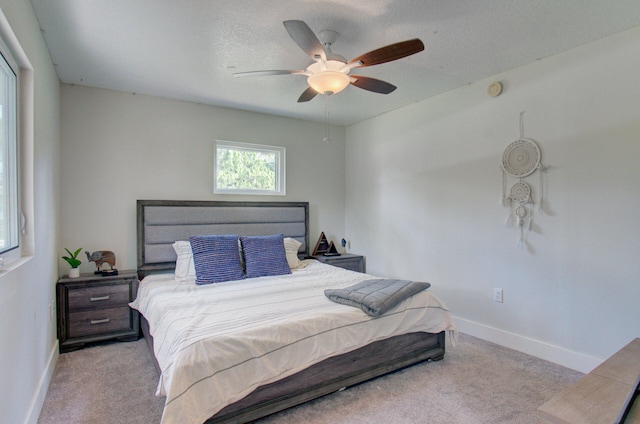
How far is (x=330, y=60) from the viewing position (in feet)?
7.41

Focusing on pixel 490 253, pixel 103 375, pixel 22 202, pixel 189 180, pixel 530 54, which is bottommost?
pixel 103 375

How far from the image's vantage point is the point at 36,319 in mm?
2219

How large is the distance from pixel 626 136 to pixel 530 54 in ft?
3.14

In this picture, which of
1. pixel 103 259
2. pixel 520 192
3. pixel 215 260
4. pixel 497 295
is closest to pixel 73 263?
pixel 103 259

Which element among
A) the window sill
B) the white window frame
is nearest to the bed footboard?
the window sill

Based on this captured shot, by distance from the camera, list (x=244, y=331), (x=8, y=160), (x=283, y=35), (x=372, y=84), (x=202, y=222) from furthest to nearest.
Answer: (x=202, y=222), (x=372, y=84), (x=283, y=35), (x=244, y=331), (x=8, y=160)

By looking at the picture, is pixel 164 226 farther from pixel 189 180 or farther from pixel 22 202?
pixel 22 202

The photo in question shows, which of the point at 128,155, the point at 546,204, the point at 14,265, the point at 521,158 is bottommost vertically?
the point at 14,265

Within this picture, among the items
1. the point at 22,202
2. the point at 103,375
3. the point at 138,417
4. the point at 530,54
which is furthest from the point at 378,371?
the point at 530,54

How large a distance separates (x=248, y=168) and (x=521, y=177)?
307 centimetres

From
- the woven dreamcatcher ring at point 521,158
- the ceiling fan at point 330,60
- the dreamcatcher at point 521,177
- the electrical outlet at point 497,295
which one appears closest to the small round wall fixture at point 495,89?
the dreamcatcher at point 521,177

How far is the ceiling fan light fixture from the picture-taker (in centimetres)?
237

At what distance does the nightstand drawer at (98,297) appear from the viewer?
3125mm

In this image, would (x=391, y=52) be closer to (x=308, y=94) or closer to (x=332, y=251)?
(x=308, y=94)
